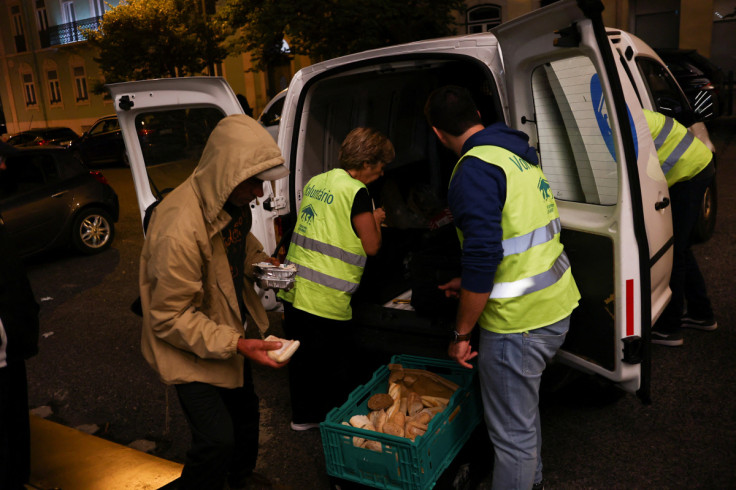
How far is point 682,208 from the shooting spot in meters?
4.13

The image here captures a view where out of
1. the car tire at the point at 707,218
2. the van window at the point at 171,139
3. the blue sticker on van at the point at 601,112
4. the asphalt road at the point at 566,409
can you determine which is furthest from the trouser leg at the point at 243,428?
the car tire at the point at 707,218

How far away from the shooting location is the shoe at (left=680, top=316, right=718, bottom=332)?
14.9 ft

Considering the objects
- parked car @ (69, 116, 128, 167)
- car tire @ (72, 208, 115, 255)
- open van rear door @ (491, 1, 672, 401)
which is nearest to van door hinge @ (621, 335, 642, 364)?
open van rear door @ (491, 1, 672, 401)

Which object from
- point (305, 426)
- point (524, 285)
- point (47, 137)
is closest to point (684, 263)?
point (524, 285)

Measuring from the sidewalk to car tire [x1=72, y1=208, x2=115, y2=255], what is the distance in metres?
5.00

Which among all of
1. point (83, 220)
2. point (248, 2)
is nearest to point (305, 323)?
point (83, 220)

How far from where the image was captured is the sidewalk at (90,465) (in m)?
3.38

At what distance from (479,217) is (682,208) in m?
2.42

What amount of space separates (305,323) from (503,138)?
5.23 feet

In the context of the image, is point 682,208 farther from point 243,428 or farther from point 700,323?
point 243,428

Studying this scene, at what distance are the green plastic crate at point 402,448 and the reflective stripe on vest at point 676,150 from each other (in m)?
1.81

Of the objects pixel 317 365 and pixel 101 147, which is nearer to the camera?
pixel 317 365

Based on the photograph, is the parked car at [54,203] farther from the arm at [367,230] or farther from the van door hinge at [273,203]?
the arm at [367,230]

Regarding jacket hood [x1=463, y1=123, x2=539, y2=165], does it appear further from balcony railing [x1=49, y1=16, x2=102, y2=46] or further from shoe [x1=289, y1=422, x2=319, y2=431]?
balcony railing [x1=49, y1=16, x2=102, y2=46]
